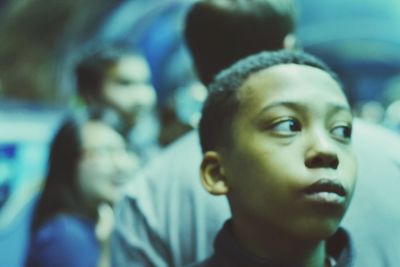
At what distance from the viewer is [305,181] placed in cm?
132

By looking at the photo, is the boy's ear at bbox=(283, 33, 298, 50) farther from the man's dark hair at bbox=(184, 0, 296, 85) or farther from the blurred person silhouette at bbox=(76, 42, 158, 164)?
the blurred person silhouette at bbox=(76, 42, 158, 164)

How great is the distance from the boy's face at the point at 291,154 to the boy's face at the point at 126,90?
2.42 metres

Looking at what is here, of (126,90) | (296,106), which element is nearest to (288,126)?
(296,106)

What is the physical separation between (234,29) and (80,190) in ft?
5.16

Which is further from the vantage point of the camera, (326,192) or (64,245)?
(64,245)

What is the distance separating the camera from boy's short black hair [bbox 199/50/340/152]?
60.6 inches

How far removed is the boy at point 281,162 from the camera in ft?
4.35

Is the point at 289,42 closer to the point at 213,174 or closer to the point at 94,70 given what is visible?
the point at 213,174

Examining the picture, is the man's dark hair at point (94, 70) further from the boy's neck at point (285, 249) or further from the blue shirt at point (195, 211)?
the boy's neck at point (285, 249)

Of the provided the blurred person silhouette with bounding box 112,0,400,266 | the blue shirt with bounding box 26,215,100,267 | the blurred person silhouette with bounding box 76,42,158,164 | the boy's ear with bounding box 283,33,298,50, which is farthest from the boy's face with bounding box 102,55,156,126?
the boy's ear with bounding box 283,33,298,50

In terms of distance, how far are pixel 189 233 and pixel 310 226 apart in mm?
569

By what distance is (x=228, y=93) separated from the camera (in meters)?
1.57

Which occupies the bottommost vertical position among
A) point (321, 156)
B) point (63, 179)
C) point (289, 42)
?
point (321, 156)

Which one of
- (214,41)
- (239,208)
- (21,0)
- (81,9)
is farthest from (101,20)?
(239,208)
